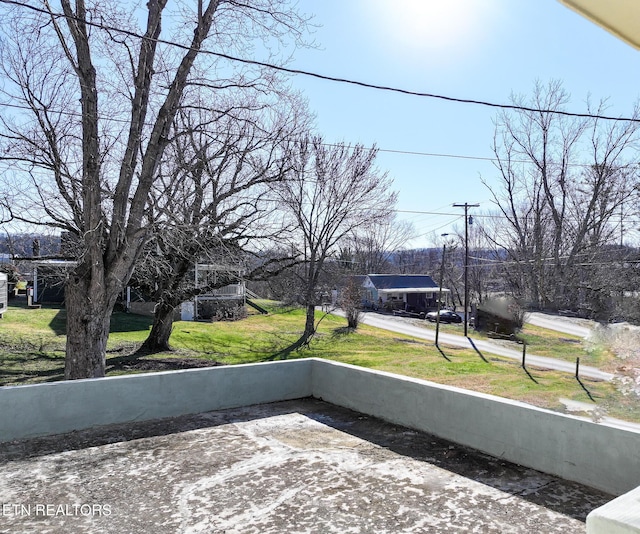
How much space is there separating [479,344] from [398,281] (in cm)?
1911

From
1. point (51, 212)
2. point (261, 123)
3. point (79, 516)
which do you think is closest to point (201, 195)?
point (261, 123)

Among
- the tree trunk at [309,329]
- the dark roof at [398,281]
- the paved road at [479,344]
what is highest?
the dark roof at [398,281]

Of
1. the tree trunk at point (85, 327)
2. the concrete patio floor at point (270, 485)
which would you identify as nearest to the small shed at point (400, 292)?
the tree trunk at point (85, 327)

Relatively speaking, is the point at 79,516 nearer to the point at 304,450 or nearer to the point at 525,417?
the point at 304,450

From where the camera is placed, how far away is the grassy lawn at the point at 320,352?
1130 cm

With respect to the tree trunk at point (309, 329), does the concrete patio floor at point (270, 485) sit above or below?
above

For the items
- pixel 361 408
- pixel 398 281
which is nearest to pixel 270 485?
pixel 361 408

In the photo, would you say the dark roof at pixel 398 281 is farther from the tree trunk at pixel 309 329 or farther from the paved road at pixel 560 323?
the tree trunk at pixel 309 329

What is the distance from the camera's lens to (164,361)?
45.3 ft

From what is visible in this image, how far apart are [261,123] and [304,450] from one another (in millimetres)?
7017

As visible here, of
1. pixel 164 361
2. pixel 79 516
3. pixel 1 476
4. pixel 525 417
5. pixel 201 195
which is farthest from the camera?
pixel 164 361

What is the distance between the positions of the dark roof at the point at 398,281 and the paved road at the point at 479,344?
17.2ft

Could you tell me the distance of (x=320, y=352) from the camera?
1747cm

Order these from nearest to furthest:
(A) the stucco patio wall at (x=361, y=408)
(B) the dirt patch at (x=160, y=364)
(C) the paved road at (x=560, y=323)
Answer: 1. (A) the stucco patio wall at (x=361, y=408)
2. (B) the dirt patch at (x=160, y=364)
3. (C) the paved road at (x=560, y=323)
